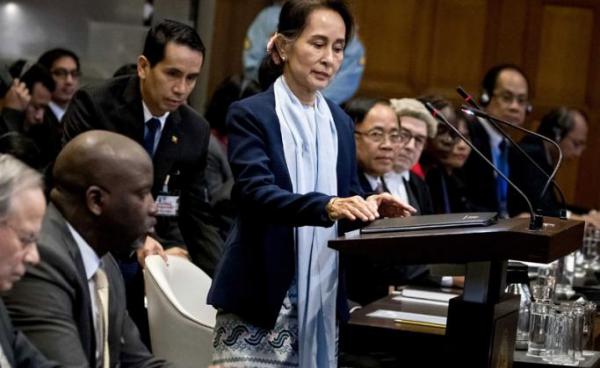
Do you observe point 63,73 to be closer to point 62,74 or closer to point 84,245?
point 62,74

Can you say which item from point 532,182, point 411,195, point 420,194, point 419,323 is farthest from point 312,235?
point 532,182

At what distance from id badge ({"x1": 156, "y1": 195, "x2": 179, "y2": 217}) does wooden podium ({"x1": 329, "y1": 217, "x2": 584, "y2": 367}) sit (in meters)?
1.46

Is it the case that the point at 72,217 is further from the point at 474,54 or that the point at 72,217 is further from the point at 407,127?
the point at 474,54

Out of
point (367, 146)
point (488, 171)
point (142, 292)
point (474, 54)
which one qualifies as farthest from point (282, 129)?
point (474, 54)

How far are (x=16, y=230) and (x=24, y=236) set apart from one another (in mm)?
19

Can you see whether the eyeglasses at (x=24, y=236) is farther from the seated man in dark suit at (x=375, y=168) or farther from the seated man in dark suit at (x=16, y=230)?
the seated man in dark suit at (x=375, y=168)

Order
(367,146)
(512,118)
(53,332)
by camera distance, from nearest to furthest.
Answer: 1. (53,332)
2. (367,146)
3. (512,118)

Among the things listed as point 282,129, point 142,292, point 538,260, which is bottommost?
point 142,292

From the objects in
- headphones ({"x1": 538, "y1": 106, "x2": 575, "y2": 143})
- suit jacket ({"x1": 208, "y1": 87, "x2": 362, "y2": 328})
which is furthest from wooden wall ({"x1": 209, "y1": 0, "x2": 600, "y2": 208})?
suit jacket ({"x1": 208, "y1": 87, "x2": 362, "y2": 328})

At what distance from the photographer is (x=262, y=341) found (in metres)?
3.04

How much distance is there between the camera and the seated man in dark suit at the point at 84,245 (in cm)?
240

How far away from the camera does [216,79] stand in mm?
8297

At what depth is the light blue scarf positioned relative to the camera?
304cm

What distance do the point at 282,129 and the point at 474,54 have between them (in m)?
5.85
